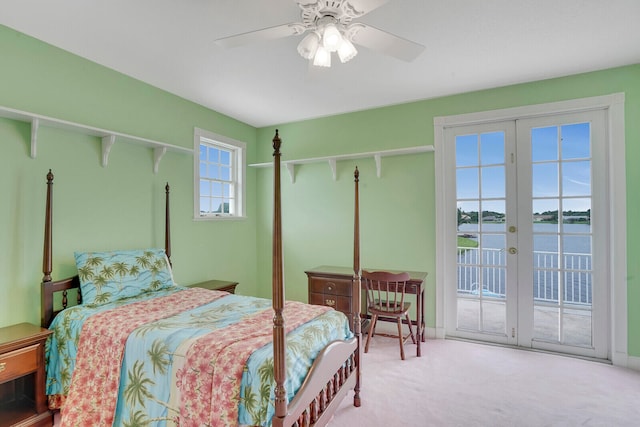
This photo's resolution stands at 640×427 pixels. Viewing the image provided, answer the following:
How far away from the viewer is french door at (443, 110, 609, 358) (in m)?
2.93

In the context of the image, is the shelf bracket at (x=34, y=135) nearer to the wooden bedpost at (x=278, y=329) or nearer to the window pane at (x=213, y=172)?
the window pane at (x=213, y=172)

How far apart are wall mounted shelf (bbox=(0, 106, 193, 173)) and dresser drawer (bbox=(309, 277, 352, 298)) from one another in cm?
196

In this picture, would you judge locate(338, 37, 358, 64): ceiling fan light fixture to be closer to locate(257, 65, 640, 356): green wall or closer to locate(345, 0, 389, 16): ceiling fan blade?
locate(345, 0, 389, 16): ceiling fan blade

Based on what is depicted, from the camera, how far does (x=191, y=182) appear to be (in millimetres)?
3555

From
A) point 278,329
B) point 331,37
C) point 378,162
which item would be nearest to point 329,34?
point 331,37

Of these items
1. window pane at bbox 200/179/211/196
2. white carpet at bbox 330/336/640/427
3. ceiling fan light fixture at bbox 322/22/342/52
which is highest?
ceiling fan light fixture at bbox 322/22/342/52

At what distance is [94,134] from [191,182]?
106 cm

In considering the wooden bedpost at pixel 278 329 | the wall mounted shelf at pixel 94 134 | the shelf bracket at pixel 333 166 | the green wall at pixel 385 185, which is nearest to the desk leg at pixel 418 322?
the green wall at pixel 385 185

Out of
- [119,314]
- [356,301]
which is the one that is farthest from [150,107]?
[356,301]

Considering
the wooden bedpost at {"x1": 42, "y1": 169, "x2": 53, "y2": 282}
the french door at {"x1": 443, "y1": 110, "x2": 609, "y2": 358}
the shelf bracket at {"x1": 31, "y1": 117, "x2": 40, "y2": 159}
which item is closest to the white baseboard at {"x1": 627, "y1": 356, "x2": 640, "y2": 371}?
the french door at {"x1": 443, "y1": 110, "x2": 609, "y2": 358}

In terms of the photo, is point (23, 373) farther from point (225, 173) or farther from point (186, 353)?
point (225, 173)

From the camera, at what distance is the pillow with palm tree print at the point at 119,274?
2.35m

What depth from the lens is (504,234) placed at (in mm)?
3250

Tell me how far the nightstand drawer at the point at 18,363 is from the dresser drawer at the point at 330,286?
7.66 ft
